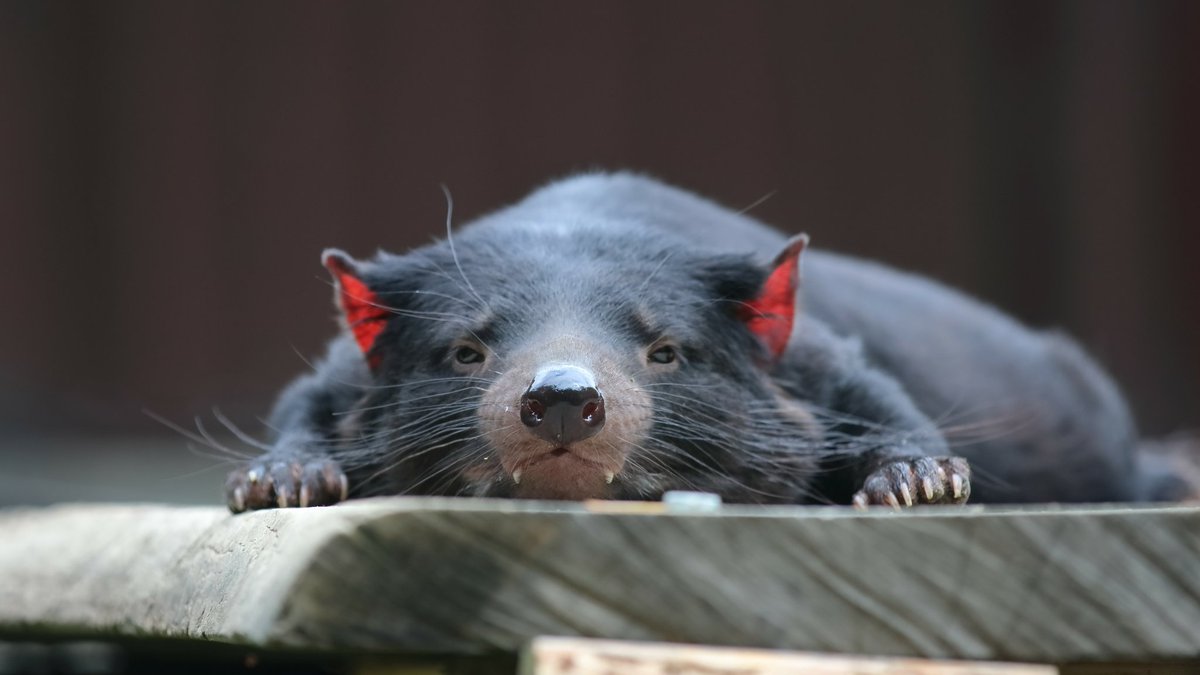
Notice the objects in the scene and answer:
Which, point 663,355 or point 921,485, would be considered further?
point 663,355

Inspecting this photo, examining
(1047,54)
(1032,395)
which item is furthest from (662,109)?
(1032,395)

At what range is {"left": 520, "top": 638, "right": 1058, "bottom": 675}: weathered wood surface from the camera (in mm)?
1757

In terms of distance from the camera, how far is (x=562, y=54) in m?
9.99

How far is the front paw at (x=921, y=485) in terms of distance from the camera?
312 cm

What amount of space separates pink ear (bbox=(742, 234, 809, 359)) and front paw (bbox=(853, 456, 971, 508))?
19.3 inches

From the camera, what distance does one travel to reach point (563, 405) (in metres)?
2.71

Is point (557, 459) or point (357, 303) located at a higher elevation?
point (357, 303)

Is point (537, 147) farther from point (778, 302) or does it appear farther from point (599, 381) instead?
point (599, 381)

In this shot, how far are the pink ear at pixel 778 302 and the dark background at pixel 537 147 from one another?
249 inches

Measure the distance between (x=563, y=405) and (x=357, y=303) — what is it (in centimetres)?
97

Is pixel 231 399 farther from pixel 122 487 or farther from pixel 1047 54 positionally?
pixel 1047 54

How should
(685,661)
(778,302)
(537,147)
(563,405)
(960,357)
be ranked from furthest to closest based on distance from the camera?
(537,147)
(960,357)
(778,302)
(563,405)
(685,661)

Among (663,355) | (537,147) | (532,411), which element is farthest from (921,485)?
(537,147)

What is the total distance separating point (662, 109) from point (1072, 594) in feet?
28.1
